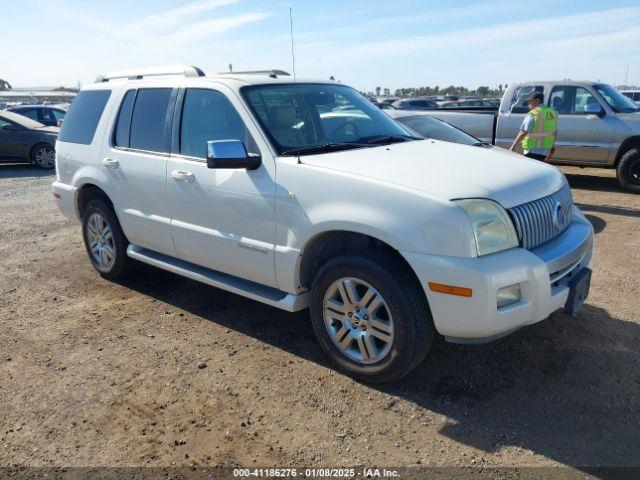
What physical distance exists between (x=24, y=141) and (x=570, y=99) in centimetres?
1242

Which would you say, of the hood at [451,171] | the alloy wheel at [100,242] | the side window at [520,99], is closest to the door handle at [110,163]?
the alloy wheel at [100,242]

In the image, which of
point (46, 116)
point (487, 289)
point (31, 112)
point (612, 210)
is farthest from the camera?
point (46, 116)

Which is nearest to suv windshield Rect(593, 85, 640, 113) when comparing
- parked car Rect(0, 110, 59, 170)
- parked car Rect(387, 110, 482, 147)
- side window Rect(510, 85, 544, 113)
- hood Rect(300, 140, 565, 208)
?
side window Rect(510, 85, 544, 113)

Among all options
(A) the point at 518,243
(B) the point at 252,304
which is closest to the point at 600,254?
(A) the point at 518,243

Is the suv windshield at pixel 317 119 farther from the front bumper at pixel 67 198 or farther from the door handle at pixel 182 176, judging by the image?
the front bumper at pixel 67 198

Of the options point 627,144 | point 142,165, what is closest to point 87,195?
point 142,165

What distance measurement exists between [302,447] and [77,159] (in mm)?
3808

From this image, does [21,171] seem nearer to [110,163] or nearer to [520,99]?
[110,163]

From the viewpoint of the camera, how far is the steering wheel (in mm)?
4215

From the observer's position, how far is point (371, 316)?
134 inches

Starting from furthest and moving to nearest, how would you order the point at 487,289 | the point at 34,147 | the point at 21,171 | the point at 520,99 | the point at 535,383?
1. the point at 21,171
2. the point at 34,147
3. the point at 520,99
4. the point at 535,383
5. the point at 487,289

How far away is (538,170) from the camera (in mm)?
3752

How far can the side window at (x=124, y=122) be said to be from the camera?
4936mm

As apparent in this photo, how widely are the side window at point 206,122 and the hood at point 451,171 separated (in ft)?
2.26
